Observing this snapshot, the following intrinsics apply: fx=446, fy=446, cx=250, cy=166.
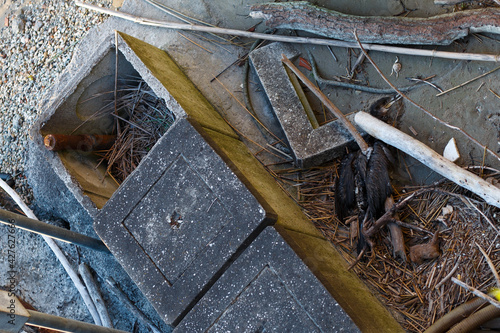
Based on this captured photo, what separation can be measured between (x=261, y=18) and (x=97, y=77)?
1.56 m

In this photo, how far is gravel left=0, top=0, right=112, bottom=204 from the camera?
4.70 m

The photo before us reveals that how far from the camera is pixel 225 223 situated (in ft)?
9.64

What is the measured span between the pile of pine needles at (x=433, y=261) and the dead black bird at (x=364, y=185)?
0.36ft

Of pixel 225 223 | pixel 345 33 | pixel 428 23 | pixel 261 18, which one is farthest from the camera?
pixel 261 18

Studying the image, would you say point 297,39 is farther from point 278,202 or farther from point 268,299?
point 268,299

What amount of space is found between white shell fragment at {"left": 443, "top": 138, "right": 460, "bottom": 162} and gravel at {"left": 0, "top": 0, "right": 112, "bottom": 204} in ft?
11.8

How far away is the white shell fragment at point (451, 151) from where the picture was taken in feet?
11.1

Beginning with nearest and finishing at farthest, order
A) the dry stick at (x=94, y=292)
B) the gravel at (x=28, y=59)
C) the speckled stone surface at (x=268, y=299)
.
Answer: the speckled stone surface at (x=268, y=299), the dry stick at (x=94, y=292), the gravel at (x=28, y=59)

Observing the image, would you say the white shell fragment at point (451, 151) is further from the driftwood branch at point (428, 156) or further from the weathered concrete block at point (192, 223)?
the weathered concrete block at point (192, 223)

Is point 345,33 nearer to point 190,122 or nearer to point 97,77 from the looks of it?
point 190,122

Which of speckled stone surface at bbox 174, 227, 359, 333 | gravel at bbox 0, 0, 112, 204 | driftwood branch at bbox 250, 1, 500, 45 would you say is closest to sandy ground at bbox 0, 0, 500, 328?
driftwood branch at bbox 250, 1, 500, 45

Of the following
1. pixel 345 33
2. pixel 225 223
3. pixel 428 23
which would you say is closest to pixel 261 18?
pixel 345 33

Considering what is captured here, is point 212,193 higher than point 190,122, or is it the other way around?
point 190,122

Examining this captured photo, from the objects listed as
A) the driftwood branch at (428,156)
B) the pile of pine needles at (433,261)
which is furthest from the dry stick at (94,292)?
the driftwood branch at (428,156)
